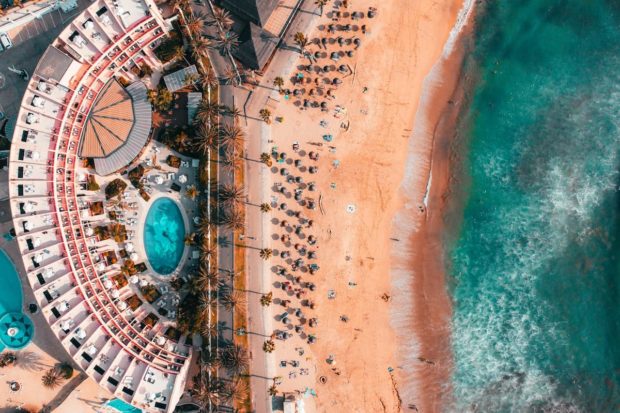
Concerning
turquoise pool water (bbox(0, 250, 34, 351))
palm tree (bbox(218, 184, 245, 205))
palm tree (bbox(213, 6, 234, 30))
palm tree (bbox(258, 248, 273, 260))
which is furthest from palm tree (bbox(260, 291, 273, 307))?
palm tree (bbox(213, 6, 234, 30))

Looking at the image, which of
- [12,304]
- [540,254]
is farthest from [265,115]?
[540,254]

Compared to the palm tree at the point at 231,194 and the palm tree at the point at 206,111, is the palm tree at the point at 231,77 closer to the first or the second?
the palm tree at the point at 206,111

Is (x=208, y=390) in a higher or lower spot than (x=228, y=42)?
lower

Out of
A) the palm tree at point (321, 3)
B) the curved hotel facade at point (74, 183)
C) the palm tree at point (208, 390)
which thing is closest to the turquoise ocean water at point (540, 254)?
the palm tree at point (321, 3)

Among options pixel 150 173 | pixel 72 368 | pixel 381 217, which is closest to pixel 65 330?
pixel 72 368

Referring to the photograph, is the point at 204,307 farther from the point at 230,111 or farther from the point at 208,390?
the point at 230,111

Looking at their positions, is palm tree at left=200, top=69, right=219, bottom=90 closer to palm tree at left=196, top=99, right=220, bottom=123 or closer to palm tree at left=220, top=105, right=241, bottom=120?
palm tree at left=196, top=99, right=220, bottom=123
